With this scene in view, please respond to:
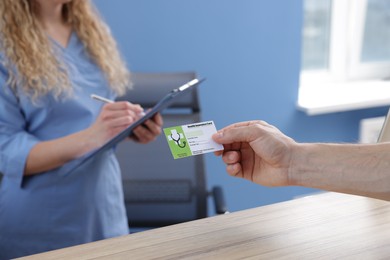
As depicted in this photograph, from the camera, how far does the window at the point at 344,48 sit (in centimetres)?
267

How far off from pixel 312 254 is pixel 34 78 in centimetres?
79

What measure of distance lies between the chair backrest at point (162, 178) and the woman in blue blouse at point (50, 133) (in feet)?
0.98

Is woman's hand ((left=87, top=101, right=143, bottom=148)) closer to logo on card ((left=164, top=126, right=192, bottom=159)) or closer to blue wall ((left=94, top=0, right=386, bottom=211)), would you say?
logo on card ((left=164, top=126, right=192, bottom=159))

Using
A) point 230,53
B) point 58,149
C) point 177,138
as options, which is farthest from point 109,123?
point 230,53

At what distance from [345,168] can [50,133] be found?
0.76 m

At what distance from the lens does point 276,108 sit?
7.89 ft

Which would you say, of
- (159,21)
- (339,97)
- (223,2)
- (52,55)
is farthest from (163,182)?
(339,97)

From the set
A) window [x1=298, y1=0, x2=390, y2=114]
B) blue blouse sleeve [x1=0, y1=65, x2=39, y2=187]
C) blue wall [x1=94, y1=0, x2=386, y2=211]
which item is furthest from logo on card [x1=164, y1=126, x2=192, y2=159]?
window [x1=298, y1=0, x2=390, y2=114]

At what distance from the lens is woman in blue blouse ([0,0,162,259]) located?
1.22 m

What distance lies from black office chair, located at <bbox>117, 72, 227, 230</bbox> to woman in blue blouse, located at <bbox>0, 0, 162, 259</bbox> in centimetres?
30

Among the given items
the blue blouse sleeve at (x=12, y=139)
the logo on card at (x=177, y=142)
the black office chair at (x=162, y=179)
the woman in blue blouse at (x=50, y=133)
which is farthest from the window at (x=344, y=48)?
the logo on card at (x=177, y=142)

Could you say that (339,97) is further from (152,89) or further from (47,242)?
(47,242)

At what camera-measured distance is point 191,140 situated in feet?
2.87

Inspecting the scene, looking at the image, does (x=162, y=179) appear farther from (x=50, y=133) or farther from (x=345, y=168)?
(x=345, y=168)
